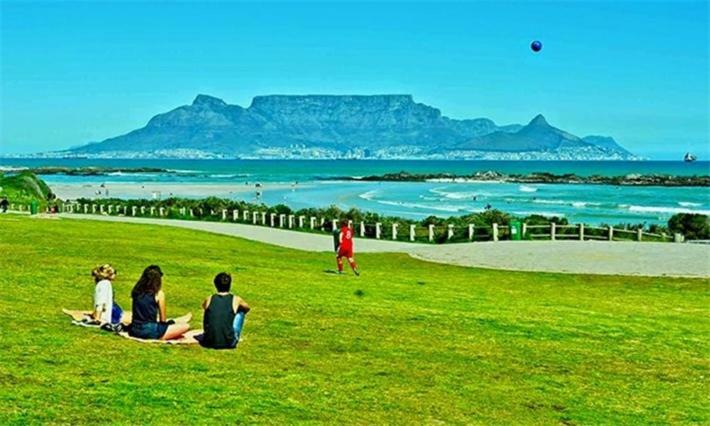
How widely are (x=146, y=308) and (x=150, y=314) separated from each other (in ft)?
0.33

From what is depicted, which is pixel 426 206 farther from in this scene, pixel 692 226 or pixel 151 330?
pixel 151 330

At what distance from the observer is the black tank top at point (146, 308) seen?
13.3 m

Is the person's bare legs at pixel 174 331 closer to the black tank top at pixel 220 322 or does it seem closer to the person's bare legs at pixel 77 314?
the black tank top at pixel 220 322

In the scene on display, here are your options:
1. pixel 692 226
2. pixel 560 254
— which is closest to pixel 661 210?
pixel 692 226

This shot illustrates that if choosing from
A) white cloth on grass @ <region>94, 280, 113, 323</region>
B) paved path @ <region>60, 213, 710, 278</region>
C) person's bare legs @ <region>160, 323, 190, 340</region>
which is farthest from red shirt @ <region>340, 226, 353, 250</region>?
person's bare legs @ <region>160, 323, 190, 340</region>

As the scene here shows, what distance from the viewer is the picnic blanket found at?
13.3 m

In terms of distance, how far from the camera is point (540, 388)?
12062 mm

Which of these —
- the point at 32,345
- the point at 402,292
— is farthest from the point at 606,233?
the point at 32,345

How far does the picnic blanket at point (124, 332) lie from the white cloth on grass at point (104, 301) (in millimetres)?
217

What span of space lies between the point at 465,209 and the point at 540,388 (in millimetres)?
78904

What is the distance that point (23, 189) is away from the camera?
8081 centimetres

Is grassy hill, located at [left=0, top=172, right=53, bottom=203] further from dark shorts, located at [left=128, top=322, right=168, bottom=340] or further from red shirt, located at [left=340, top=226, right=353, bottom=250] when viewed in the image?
dark shorts, located at [left=128, top=322, right=168, bottom=340]

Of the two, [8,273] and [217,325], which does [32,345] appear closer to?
[217,325]

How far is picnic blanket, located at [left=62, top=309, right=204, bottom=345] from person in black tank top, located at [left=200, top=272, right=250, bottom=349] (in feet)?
0.95
